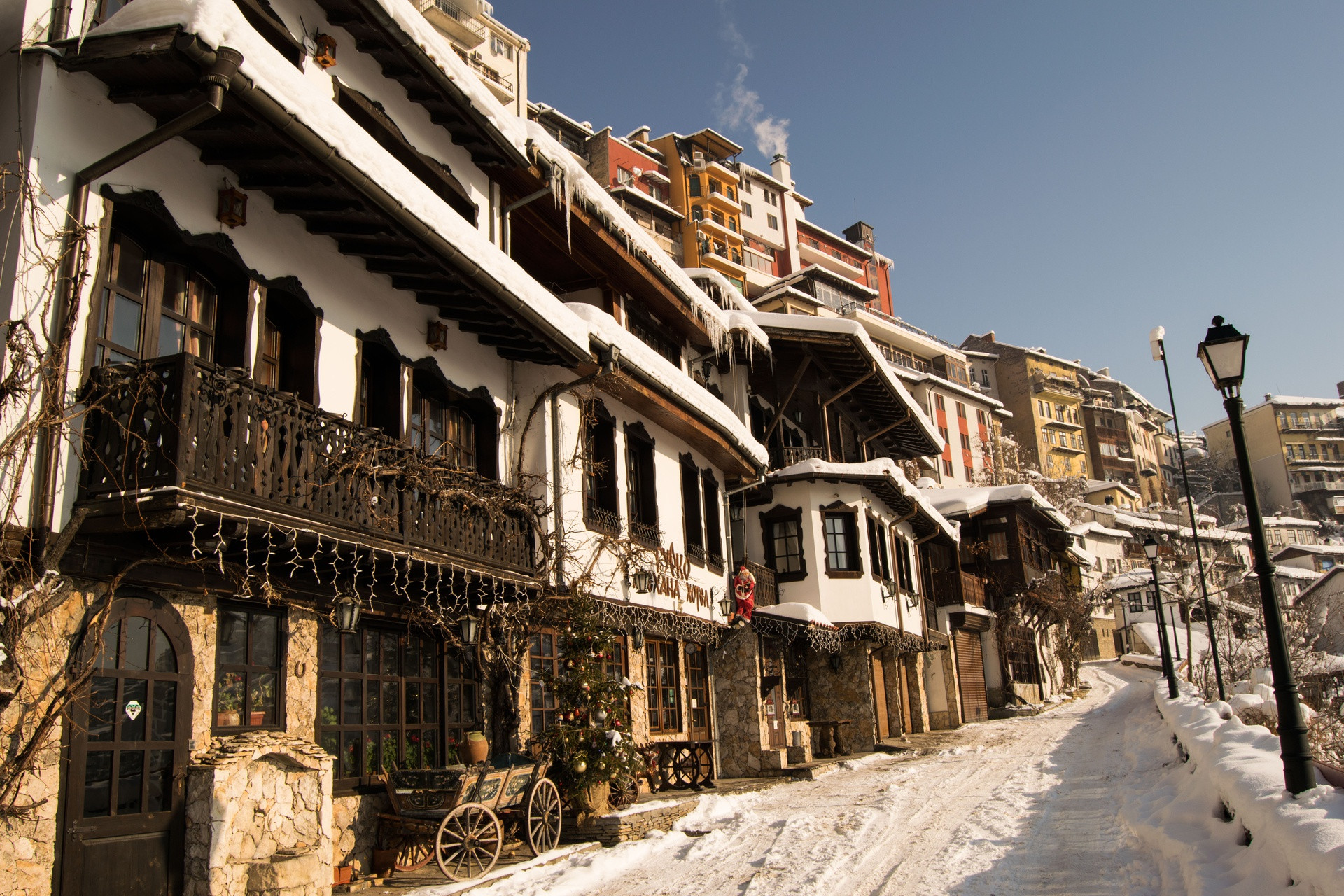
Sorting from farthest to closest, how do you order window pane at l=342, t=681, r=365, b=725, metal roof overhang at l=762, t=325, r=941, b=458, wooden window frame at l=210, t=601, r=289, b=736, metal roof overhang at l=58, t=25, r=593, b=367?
metal roof overhang at l=762, t=325, r=941, b=458
window pane at l=342, t=681, r=365, b=725
wooden window frame at l=210, t=601, r=289, b=736
metal roof overhang at l=58, t=25, r=593, b=367

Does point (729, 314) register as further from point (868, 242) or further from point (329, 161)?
point (868, 242)

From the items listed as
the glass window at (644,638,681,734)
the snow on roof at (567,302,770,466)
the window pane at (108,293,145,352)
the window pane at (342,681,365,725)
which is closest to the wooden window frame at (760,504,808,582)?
the snow on roof at (567,302,770,466)

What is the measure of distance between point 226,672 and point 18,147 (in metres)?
4.53

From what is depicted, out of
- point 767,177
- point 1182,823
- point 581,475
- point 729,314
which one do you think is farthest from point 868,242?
point 1182,823

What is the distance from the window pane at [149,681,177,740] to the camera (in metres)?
7.81

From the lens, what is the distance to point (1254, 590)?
56.8 m

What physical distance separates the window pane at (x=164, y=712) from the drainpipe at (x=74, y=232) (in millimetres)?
1605

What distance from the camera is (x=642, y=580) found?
1530 cm

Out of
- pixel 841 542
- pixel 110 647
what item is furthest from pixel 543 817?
pixel 841 542

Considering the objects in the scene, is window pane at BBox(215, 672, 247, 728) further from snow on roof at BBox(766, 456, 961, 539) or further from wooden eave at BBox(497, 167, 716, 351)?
snow on roof at BBox(766, 456, 961, 539)

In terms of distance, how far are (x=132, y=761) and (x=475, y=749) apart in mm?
Answer: 4036

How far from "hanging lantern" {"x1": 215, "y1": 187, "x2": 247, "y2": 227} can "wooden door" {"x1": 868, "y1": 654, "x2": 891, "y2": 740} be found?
67.2ft

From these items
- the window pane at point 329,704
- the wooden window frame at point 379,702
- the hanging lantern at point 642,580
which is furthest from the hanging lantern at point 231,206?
the hanging lantern at point 642,580

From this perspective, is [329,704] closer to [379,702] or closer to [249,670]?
[379,702]
